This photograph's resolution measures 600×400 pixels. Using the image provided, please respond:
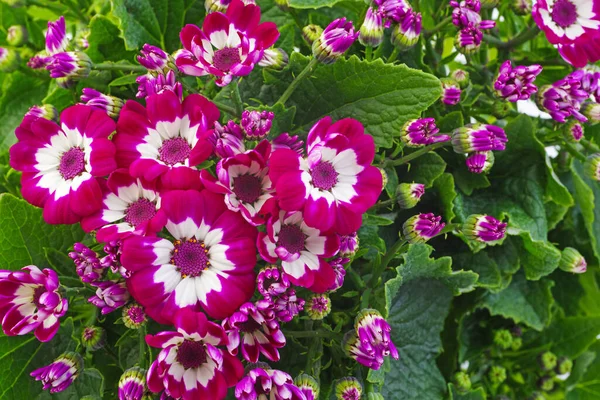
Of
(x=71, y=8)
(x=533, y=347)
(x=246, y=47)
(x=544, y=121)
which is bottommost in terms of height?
(x=533, y=347)

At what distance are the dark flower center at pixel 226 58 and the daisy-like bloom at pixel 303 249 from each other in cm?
19

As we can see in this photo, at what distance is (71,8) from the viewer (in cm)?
107

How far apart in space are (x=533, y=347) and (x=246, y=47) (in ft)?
2.71

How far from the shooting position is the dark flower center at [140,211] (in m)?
0.67

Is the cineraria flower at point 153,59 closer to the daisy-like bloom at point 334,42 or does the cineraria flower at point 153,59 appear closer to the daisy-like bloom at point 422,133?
the daisy-like bloom at point 334,42

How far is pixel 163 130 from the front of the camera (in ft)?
2.28

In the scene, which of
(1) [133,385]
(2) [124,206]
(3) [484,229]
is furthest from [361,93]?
(1) [133,385]

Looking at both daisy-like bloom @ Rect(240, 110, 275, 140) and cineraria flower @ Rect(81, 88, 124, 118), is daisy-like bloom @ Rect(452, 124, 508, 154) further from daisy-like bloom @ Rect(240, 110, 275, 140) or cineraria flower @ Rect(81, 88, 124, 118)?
cineraria flower @ Rect(81, 88, 124, 118)

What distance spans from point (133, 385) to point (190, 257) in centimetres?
15

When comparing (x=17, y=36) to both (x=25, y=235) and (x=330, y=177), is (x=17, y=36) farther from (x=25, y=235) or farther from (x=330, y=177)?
(x=330, y=177)

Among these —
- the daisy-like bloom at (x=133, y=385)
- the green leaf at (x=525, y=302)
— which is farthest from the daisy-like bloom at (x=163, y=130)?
the green leaf at (x=525, y=302)

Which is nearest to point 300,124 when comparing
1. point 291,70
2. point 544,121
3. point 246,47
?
point 291,70

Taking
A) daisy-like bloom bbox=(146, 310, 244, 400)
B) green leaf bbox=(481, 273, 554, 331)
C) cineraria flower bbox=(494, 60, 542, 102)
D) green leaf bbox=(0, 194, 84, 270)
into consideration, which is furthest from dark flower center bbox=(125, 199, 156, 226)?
green leaf bbox=(481, 273, 554, 331)

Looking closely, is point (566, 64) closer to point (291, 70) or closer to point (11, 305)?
point (291, 70)
